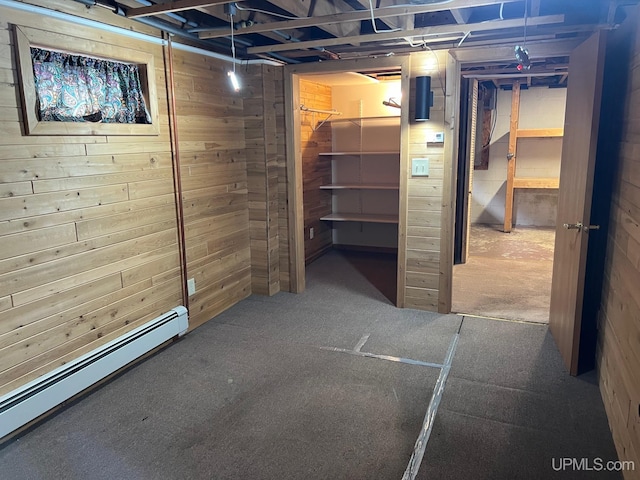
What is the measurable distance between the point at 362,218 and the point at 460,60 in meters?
2.36

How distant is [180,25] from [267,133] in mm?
1138

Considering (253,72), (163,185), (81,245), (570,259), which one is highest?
(253,72)

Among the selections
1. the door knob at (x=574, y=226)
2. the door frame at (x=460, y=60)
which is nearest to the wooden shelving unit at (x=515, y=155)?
the door frame at (x=460, y=60)

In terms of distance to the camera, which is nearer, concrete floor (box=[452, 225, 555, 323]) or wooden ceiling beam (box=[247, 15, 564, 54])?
wooden ceiling beam (box=[247, 15, 564, 54])

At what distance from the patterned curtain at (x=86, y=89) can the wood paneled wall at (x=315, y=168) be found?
241cm

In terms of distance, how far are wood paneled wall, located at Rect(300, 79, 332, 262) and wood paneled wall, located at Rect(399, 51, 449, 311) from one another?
1.74m

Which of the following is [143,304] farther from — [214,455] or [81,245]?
[214,455]

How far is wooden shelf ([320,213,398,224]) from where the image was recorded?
5309 mm

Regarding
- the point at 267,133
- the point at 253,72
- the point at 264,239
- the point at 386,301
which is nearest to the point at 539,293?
the point at 386,301

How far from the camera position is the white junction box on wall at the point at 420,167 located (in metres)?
3.65

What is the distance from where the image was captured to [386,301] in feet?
13.5

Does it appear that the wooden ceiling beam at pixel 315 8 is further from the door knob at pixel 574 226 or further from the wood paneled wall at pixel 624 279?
the door knob at pixel 574 226

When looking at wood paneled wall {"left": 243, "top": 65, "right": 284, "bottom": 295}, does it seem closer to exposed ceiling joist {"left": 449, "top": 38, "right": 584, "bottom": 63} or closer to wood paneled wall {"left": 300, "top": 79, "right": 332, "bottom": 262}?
wood paneled wall {"left": 300, "top": 79, "right": 332, "bottom": 262}

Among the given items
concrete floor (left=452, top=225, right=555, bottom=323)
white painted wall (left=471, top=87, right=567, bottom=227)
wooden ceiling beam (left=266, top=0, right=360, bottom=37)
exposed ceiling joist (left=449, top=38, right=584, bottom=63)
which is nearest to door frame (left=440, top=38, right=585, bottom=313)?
exposed ceiling joist (left=449, top=38, right=584, bottom=63)
